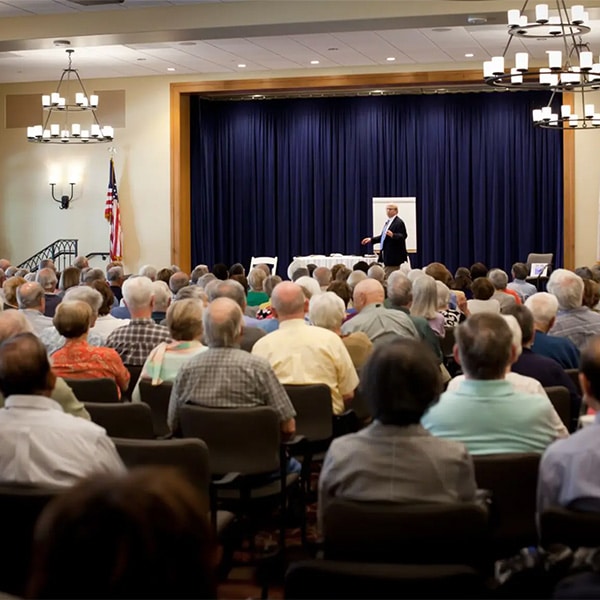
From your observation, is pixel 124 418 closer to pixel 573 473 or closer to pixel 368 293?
pixel 573 473

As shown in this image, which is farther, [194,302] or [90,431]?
[194,302]

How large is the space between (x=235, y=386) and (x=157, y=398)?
0.69m

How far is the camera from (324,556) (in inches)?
106

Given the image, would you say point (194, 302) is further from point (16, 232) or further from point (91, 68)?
point (16, 232)

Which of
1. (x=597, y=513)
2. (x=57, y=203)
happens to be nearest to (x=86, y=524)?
(x=597, y=513)

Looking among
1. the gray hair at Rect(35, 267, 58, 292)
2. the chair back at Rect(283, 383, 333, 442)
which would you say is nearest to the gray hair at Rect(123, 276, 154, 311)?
the chair back at Rect(283, 383, 333, 442)

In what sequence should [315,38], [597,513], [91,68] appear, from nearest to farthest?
[597,513] < [315,38] < [91,68]

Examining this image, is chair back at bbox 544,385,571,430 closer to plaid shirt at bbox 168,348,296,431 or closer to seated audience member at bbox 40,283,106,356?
plaid shirt at bbox 168,348,296,431

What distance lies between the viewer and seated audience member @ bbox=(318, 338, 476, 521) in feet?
9.22

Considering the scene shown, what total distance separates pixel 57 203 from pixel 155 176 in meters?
2.03

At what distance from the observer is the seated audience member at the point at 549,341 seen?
5.41 metres

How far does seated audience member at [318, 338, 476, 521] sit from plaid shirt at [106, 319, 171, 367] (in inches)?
116

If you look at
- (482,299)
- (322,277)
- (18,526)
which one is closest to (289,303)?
(18,526)

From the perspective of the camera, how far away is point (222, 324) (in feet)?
14.8
